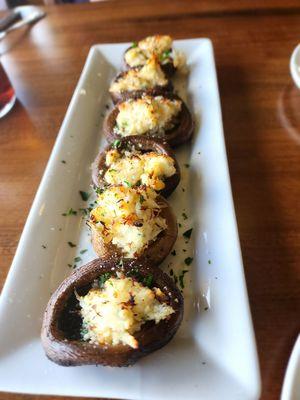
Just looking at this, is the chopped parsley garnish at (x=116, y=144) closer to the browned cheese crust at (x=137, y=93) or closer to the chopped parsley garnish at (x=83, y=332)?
the browned cheese crust at (x=137, y=93)

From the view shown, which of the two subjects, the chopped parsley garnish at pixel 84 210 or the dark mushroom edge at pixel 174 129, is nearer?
the chopped parsley garnish at pixel 84 210

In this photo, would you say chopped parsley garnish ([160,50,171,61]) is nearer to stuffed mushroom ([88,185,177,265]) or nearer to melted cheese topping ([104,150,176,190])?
melted cheese topping ([104,150,176,190])

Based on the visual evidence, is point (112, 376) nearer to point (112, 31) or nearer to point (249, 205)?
point (249, 205)

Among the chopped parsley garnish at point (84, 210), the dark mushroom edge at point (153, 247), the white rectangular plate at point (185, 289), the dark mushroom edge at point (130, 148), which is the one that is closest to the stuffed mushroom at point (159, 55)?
the white rectangular plate at point (185, 289)

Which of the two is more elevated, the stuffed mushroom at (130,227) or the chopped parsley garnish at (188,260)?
the stuffed mushroom at (130,227)

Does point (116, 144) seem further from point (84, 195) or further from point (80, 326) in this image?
point (80, 326)

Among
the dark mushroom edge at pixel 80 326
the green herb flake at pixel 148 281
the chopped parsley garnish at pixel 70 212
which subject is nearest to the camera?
the dark mushroom edge at pixel 80 326

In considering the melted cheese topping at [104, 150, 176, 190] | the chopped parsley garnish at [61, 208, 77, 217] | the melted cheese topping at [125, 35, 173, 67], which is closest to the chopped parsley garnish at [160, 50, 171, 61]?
the melted cheese topping at [125, 35, 173, 67]

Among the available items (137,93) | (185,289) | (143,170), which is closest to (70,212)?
(143,170)
